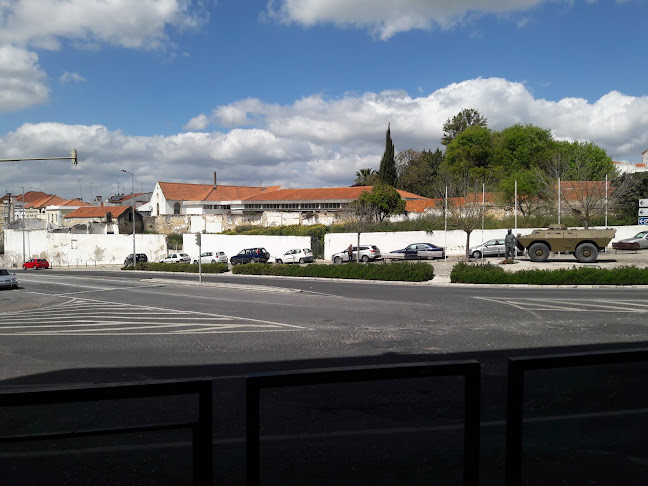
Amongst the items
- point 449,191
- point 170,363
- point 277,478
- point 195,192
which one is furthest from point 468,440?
point 195,192

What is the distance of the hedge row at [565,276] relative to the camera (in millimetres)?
23578

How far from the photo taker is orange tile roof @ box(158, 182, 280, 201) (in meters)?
87.8

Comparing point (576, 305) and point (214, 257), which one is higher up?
point (576, 305)

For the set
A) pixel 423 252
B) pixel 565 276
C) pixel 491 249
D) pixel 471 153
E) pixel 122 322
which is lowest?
pixel 122 322

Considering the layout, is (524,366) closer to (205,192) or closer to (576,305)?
(576,305)

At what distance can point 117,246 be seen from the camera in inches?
2623

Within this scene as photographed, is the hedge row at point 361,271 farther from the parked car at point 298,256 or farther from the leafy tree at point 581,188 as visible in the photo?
the leafy tree at point 581,188

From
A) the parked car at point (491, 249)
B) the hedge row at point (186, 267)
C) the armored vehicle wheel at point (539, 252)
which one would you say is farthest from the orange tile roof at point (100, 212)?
the armored vehicle wheel at point (539, 252)

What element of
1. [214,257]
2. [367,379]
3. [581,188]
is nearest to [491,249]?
[581,188]

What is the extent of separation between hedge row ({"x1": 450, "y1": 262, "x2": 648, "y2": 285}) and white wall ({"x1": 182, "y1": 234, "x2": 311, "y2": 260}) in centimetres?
2624

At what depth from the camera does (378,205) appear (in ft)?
184

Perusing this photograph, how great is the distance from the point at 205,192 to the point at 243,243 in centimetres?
3820

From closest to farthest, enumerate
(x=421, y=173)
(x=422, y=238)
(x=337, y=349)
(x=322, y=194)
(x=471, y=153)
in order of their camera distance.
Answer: (x=337, y=349) < (x=422, y=238) < (x=471, y=153) < (x=322, y=194) < (x=421, y=173)

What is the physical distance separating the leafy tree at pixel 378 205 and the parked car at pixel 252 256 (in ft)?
34.8
